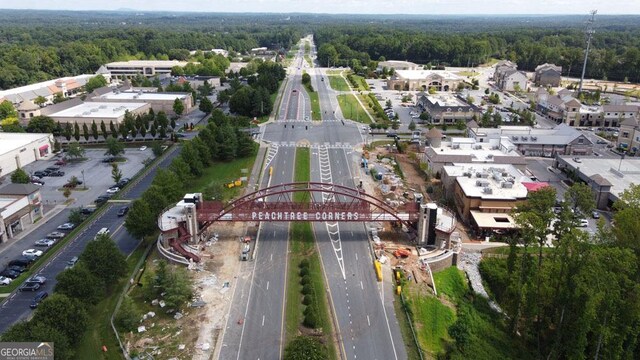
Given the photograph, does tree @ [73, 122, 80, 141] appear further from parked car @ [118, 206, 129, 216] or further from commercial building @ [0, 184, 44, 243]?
parked car @ [118, 206, 129, 216]

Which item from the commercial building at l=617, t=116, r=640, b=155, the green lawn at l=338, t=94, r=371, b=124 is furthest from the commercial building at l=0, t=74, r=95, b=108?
the commercial building at l=617, t=116, r=640, b=155

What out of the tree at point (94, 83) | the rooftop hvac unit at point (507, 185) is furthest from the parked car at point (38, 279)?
the tree at point (94, 83)

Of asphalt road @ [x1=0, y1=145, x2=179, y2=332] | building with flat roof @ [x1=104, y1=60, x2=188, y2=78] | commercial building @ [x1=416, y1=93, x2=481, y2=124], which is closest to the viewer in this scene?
asphalt road @ [x1=0, y1=145, x2=179, y2=332]

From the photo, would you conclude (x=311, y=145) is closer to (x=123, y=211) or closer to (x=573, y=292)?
(x=123, y=211)

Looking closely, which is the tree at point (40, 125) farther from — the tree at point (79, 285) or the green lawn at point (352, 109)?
the tree at point (79, 285)

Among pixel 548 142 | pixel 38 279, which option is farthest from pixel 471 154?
pixel 38 279

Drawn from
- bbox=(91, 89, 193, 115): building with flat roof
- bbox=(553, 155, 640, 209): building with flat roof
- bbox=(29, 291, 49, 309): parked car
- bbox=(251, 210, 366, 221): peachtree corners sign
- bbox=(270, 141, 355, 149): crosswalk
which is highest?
bbox=(91, 89, 193, 115): building with flat roof

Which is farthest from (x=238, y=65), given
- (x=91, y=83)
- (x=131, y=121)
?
(x=131, y=121)
